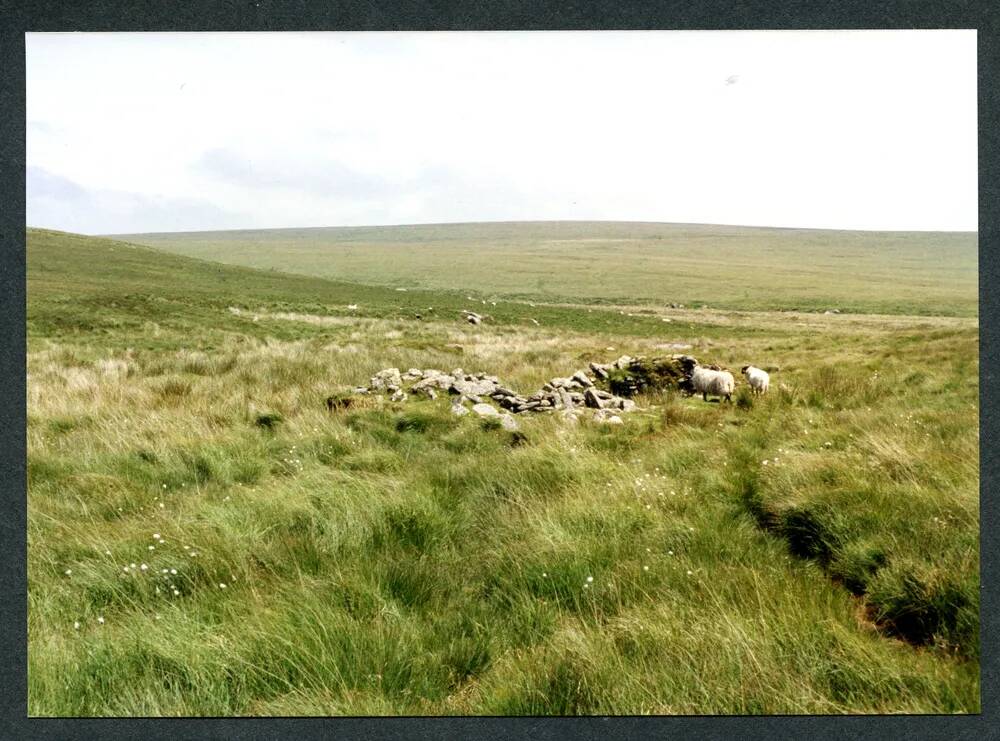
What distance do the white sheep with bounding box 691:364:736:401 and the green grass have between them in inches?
8.3

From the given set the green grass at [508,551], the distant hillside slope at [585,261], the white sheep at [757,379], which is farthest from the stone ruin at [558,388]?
the distant hillside slope at [585,261]

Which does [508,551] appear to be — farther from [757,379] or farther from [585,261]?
[585,261]

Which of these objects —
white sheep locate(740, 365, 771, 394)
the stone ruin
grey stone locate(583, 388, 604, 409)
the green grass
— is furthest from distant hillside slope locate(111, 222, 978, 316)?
the green grass

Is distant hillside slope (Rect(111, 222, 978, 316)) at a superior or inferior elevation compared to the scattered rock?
superior

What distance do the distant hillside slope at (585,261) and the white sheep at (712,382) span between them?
7.38 m

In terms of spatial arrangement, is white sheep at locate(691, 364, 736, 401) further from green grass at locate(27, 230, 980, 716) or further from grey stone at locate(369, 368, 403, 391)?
grey stone at locate(369, 368, 403, 391)

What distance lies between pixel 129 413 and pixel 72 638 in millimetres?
2620

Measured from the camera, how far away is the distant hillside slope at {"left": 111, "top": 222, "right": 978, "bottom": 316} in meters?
17.5

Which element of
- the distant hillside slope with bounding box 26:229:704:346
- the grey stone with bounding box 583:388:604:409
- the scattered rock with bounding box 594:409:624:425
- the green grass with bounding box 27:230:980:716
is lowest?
the green grass with bounding box 27:230:980:716

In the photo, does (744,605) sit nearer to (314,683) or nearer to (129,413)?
(314,683)

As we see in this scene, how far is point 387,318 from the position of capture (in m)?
14.8

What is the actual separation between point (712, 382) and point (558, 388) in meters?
1.37

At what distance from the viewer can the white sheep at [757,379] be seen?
218 inches

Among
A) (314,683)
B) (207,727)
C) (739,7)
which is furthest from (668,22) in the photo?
(207,727)
